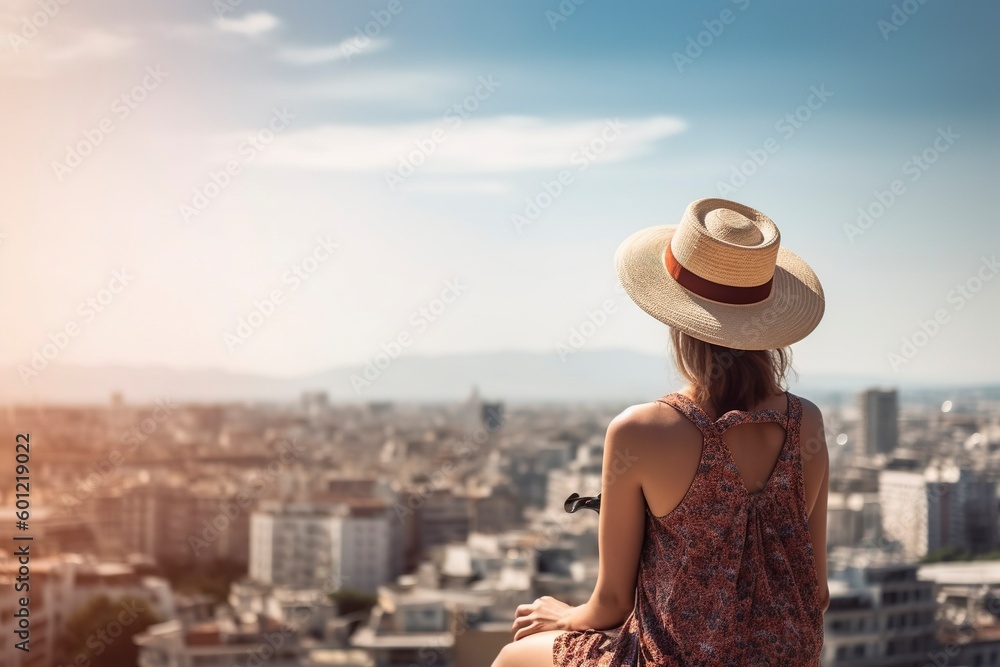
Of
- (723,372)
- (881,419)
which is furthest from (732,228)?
(881,419)

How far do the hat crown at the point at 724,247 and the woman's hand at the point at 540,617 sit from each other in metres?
0.41

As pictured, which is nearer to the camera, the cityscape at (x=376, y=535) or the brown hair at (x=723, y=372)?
the brown hair at (x=723, y=372)

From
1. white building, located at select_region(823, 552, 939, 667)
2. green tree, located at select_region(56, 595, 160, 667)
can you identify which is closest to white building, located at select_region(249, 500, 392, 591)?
green tree, located at select_region(56, 595, 160, 667)

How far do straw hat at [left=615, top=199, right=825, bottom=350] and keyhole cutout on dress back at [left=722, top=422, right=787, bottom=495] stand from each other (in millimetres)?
85

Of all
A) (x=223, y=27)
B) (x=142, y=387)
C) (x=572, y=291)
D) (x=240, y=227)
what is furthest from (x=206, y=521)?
(x=572, y=291)

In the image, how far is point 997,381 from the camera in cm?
1487

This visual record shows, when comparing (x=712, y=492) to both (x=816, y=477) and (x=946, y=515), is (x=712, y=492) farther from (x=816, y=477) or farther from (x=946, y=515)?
(x=946, y=515)

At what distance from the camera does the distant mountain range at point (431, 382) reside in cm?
1794

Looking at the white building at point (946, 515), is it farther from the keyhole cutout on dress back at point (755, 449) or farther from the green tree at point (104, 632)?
the keyhole cutout on dress back at point (755, 449)

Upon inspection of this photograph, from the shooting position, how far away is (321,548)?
15.8m

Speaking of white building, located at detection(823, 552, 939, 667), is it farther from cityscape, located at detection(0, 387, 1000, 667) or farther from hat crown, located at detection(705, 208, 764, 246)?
hat crown, located at detection(705, 208, 764, 246)
